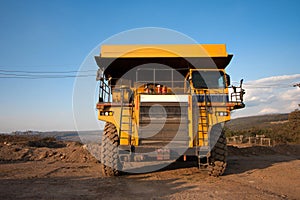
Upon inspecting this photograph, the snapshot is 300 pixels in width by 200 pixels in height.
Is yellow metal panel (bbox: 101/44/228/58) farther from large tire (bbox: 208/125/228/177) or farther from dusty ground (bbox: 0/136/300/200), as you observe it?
dusty ground (bbox: 0/136/300/200)

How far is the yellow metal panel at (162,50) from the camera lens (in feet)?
26.7

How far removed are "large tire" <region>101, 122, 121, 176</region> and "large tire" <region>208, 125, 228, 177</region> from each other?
2810 mm

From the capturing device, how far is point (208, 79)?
843cm

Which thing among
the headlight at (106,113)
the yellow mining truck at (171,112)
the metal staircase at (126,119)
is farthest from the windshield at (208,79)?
the headlight at (106,113)

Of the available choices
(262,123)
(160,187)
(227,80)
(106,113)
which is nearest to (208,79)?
(227,80)

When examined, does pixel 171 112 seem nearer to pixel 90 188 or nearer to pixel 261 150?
pixel 90 188

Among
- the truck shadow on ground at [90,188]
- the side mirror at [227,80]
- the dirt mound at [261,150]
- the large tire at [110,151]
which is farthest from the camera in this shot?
the dirt mound at [261,150]

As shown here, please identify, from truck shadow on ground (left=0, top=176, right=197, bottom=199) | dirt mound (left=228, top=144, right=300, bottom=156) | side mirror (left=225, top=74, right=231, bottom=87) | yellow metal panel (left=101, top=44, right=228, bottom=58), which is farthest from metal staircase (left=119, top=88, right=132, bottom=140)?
dirt mound (left=228, top=144, right=300, bottom=156)

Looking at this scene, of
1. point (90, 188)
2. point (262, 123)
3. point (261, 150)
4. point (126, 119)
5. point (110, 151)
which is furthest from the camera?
point (262, 123)

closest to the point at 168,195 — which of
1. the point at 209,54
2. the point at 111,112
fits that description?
the point at 111,112

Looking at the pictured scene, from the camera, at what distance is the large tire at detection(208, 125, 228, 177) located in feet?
24.9

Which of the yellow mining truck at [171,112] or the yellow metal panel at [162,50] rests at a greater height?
the yellow metal panel at [162,50]

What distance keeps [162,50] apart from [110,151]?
3.55 m

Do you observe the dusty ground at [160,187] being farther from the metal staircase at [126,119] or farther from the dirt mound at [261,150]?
the dirt mound at [261,150]
